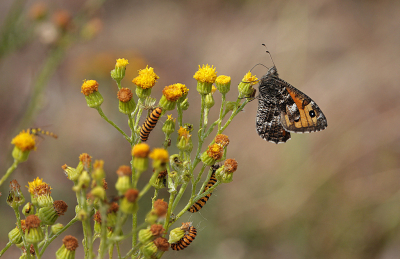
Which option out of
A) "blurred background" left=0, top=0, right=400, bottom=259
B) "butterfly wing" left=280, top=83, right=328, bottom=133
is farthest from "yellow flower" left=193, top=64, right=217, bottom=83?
"blurred background" left=0, top=0, right=400, bottom=259

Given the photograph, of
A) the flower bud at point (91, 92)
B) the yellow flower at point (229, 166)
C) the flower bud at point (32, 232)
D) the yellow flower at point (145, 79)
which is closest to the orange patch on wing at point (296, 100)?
the yellow flower at point (229, 166)

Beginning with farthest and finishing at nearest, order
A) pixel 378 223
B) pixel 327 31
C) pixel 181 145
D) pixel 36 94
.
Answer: pixel 327 31 → pixel 378 223 → pixel 36 94 → pixel 181 145

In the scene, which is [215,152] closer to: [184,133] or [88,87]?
[184,133]

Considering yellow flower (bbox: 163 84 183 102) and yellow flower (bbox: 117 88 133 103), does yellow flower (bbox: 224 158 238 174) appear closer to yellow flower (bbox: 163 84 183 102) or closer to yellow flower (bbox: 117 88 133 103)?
yellow flower (bbox: 163 84 183 102)

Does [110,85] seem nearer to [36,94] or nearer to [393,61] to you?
[36,94]

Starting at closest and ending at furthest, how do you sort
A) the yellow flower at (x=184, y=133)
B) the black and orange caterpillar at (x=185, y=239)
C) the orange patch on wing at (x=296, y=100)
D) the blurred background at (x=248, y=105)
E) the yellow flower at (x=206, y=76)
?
1. the yellow flower at (x=184, y=133)
2. the black and orange caterpillar at (x=185, y=239)
3. the yellow flower at (x=206, y=76)
4. the orange patch on wing at (x=296, y=100)
5. the blurred background at (x=248, y=105)

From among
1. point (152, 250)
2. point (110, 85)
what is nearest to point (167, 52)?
point (110, 85)

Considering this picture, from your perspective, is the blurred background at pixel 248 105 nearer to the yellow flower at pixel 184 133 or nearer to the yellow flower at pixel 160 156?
the yellow flower at pixel 184 133

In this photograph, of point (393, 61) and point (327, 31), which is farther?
point (327, 31)
